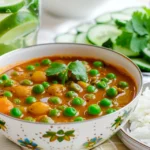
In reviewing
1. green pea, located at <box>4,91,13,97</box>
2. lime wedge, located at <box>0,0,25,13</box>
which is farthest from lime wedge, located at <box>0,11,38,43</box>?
green pea, located at <box>4,91,13,97</box>

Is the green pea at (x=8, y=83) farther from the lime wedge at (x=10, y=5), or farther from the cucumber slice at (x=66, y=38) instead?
the cucumber slice at (x=66, y=38)

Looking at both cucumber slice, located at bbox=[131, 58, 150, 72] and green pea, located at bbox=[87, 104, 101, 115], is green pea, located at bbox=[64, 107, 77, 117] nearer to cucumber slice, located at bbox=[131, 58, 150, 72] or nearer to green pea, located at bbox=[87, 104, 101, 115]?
green pea, located at bbox=[87, 104, 101, 115]

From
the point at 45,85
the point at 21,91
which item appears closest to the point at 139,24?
the point at 45,85

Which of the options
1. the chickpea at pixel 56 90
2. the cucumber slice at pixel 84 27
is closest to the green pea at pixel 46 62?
the chickpea at pixel 56 90

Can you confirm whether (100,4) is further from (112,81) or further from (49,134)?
(49,134)

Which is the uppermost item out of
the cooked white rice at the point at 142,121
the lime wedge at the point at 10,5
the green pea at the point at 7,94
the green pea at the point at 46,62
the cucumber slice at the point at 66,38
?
the lime wedge at the point at 10,5

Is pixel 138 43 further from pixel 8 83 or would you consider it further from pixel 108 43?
pixel 8 83
